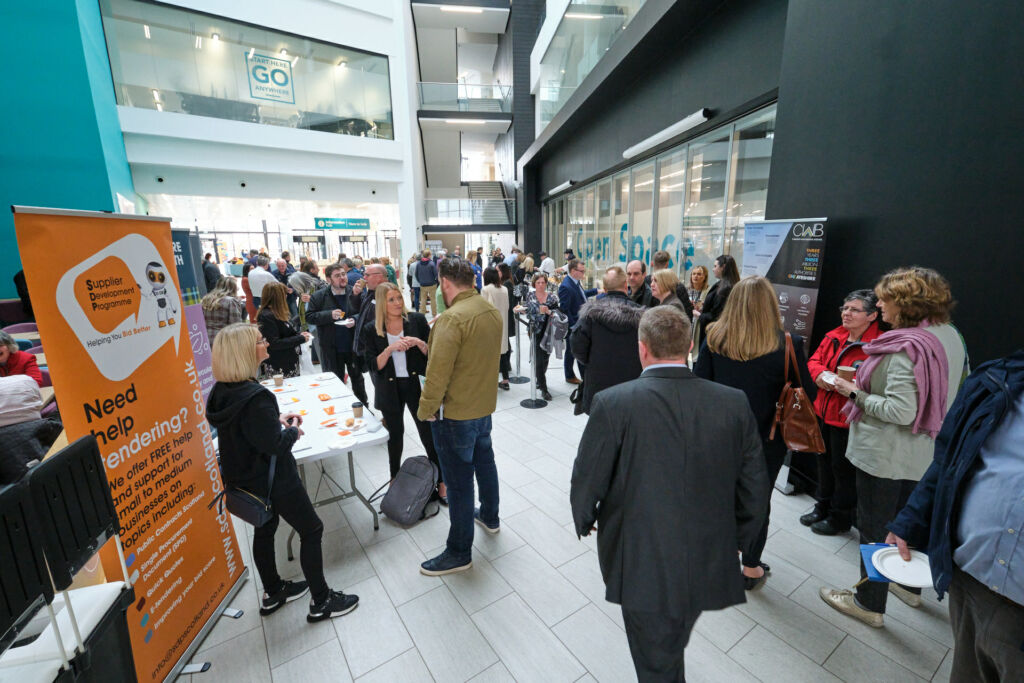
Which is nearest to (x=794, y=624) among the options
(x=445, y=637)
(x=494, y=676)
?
(x=494, y=676)

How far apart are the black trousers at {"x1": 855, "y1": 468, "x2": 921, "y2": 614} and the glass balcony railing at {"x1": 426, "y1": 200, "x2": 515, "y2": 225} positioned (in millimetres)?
17156

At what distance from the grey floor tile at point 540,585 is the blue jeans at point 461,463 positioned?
292 mm

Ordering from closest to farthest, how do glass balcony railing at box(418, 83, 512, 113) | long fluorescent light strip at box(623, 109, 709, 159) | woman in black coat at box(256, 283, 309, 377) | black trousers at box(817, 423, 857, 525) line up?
black trousers at box(817, 423, 857, 525) < woman in black coat at box(256, 283, 309, 377) < long fluorescent light strip at box(623, 109, 709, 159) < glass balcony railing at box(418, 83, 512, 113)

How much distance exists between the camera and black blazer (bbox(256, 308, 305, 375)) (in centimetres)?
418

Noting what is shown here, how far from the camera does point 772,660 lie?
2.04 metres

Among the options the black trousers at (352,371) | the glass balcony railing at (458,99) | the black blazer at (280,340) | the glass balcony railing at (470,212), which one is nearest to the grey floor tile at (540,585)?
the black trousers at (352,371)

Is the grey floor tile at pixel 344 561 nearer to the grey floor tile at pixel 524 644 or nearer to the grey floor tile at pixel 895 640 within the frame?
the grey floor tile at pixel 524 644

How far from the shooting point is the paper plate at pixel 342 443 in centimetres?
270

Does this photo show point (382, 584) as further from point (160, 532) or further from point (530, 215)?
point (530, 215)

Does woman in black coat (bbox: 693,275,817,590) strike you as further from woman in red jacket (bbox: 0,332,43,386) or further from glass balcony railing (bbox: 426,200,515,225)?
glass balcony railing (bbox: 426,200,515,225)

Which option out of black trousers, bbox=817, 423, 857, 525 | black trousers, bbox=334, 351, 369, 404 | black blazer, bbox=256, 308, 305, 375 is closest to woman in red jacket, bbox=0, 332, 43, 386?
black blazer, bbox=256, 308, 305, 375

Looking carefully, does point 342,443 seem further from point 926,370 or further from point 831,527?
point 831,527

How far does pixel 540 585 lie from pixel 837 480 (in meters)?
2.13

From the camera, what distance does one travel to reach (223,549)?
248 centimetres
